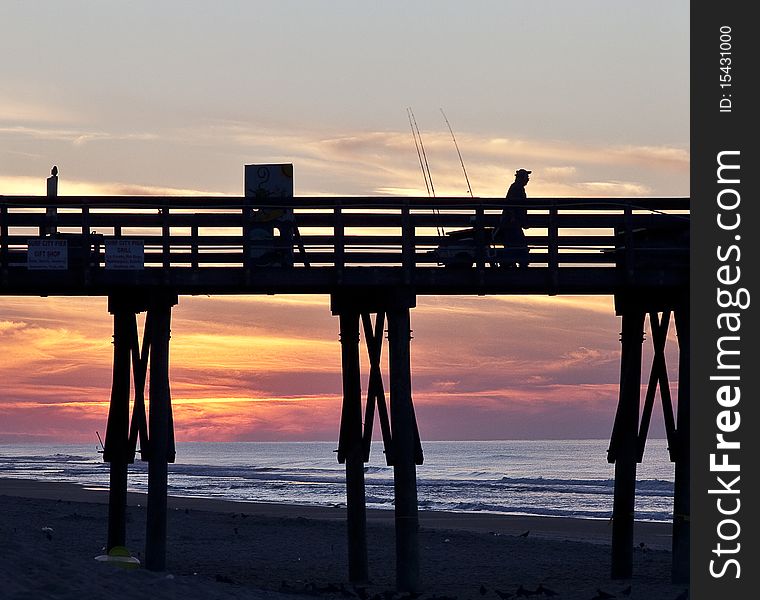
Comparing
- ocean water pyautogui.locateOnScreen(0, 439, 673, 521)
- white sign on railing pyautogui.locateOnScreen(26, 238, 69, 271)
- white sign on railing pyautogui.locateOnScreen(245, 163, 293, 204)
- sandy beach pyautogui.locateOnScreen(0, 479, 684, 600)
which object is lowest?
ocean water pyautogui.locateOnScreen(0, 439, 673, 521)

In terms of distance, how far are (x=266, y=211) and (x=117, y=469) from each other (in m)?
4.73

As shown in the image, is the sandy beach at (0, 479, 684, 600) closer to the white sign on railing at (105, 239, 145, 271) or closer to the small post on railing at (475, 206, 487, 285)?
the white sign on railing at (105, 239, 145, 271)

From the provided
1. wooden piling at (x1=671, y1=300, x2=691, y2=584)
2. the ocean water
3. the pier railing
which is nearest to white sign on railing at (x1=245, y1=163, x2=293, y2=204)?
the pier railing

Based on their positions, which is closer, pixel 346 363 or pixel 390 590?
pixel 390 590

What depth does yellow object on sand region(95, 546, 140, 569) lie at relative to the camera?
16.9m

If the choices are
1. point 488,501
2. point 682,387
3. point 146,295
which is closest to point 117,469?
point 146,295

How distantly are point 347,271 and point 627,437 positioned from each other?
5.55m

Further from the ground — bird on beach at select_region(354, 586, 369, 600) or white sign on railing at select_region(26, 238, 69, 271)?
white sign on railing at select_region(26, 238, 69, 271)

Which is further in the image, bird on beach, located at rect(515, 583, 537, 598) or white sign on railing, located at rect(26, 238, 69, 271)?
bird on beach, located at rect(515, 583, 537, 598)

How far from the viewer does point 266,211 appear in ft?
57.0

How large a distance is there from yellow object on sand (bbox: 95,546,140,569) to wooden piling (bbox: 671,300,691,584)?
810 centimetres

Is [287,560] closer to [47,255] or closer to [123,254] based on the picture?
[123,254]

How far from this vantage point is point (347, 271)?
1738 cm
